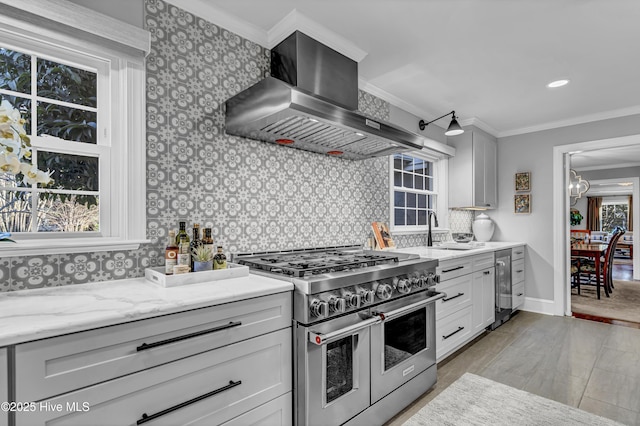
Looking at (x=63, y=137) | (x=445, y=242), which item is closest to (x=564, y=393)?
(x=445, y=242)

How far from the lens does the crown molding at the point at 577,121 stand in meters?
3.82

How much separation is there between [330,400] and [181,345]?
33.5 inches

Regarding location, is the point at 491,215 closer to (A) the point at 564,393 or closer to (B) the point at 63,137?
(A) the point at 564,393

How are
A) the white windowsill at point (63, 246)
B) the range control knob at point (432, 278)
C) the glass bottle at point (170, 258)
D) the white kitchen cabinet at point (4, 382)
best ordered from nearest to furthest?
the white kitchen cabinet at point (4, 382)
the white windowsill at point (63, 246)
the glass bottle at point (170, 258)
the range control knob at point (432, 278)

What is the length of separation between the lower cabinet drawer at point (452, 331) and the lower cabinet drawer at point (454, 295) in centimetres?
5

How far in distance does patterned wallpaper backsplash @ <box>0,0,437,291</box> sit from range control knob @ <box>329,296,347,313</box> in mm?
779

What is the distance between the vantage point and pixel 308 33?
212 centimetres

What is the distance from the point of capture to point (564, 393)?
2.28m

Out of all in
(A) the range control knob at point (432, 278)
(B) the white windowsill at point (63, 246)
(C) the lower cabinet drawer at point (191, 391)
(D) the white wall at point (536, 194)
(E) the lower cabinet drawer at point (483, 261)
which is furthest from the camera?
(D) the white wall at point (536, 194)

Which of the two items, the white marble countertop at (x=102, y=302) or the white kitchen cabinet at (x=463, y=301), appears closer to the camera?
the white marble countertop at (x=102, y=302)

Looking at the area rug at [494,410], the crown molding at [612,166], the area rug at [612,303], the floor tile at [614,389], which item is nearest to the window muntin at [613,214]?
the crown molding at [612,166]

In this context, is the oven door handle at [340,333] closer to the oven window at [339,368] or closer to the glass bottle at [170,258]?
the oven window at [339,368]

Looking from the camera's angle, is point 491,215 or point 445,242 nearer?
point 445,242

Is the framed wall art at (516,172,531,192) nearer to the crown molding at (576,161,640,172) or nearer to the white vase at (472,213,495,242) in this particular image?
the white vase at (472,213,495,242)
